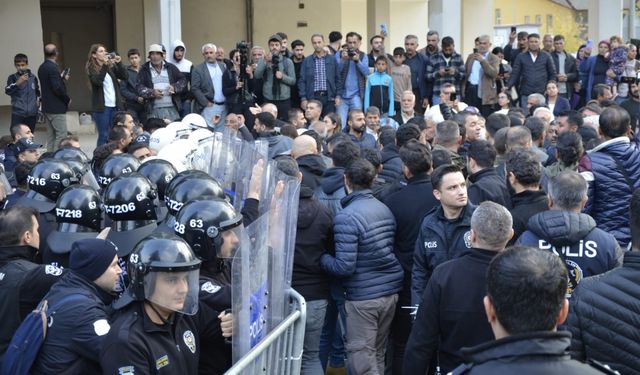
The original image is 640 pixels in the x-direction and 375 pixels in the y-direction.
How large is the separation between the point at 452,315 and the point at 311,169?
353 cm

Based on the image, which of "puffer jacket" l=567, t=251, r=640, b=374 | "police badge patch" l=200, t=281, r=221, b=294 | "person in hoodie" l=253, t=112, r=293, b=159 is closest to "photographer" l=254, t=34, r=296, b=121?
"person in hoodie" l=253, t=112, r=293, b=159

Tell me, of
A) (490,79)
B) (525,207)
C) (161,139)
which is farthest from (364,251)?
(490,79)

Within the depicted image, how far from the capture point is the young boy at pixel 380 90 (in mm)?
14688

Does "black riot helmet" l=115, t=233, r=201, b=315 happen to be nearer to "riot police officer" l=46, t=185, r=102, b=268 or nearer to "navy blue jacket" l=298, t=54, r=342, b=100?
"riot police officer" l=46, t=185, r=102, b=268

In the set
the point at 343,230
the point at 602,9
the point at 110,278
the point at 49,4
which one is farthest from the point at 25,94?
the point at 602,9

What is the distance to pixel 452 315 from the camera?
4.84 meters

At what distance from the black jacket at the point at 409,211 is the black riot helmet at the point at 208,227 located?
203cm

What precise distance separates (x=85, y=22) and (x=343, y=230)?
18658 mm

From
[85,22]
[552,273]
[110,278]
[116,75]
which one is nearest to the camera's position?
[552,273]

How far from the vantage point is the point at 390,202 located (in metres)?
7.04

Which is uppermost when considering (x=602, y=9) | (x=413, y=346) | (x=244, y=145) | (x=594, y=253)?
(x=602, y=9)

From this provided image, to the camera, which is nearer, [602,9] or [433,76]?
[433,76]

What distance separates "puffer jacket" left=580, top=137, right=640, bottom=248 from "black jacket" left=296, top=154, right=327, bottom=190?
2202 millimetres

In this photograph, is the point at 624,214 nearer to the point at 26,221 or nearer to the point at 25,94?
the point at 26,221
